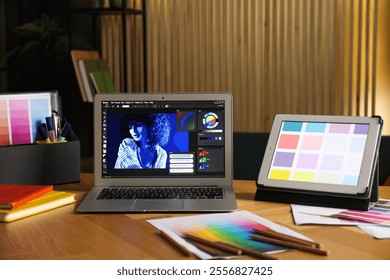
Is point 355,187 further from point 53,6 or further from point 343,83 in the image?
point 53,6

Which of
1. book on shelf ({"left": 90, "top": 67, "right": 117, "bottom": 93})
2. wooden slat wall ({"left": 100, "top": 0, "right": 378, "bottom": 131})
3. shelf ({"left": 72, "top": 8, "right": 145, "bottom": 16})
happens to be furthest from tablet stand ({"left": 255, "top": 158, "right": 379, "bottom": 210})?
shelf ({"left": 72, "top": 8, "right": 145, "bottom": 16})

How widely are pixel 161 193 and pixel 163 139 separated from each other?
16cm

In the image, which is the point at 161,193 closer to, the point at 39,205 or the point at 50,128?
the point at 39,205

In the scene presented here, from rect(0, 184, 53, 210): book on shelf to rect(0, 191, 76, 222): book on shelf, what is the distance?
0.04 feet

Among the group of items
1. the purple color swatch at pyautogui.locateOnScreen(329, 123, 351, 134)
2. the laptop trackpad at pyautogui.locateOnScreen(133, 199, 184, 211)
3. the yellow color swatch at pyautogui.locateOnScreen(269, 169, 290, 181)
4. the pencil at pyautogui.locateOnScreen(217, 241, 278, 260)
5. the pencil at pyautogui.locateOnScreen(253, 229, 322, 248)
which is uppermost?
the purple color swatch at pyautogui.locateOnScreen(329, 123, 351, 134)

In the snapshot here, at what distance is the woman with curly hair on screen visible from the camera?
70.2 inches

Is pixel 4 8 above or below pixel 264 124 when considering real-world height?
above

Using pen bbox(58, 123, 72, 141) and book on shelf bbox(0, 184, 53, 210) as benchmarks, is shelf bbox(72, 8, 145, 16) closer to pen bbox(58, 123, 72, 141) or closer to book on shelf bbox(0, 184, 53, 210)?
pen bbox(58, 123, 72, 141)

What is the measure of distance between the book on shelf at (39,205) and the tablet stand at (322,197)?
1.66 feet

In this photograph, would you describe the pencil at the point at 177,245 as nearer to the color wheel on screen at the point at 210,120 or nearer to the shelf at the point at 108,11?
the color wheel on screen at the point at 210,120

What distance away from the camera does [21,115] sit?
73.6 inches

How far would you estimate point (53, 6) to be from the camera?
16.5 feet

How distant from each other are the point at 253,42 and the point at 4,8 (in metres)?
1.98

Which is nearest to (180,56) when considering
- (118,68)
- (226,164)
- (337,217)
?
(118,68)
